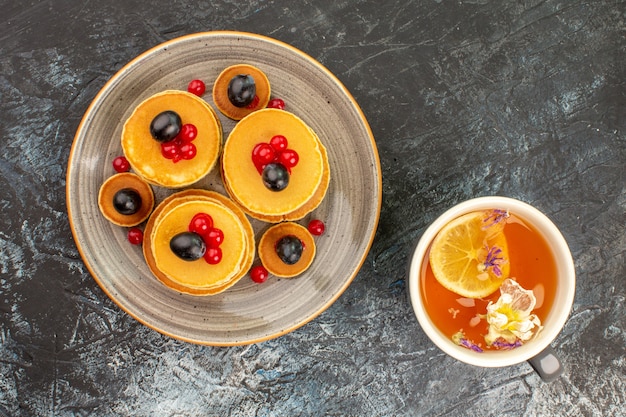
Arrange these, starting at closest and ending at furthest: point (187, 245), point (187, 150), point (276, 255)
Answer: point (187, 245), point (187, 150), point (276, 255)

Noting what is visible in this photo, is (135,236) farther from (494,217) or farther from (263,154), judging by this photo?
(494,217)

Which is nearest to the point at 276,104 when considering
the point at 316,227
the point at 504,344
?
the point at 316,227

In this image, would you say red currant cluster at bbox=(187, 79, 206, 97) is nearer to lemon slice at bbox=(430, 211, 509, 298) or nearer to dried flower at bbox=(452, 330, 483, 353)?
lemon slice at bbox=(430, 211, 509, 298)

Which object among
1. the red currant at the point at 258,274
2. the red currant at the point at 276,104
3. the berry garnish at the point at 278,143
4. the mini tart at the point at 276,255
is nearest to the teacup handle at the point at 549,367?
the mini tart at the point at 276,255

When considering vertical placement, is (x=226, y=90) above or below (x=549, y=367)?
above

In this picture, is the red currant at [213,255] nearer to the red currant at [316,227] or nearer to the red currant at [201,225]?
the red currant at [201,225]

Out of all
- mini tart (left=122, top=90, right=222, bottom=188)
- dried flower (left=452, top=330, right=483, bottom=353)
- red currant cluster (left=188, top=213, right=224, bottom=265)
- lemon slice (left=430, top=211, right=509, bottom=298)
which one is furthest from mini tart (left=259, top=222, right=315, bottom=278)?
dried flower (left=452, top=330, right=483, bottom=353)
